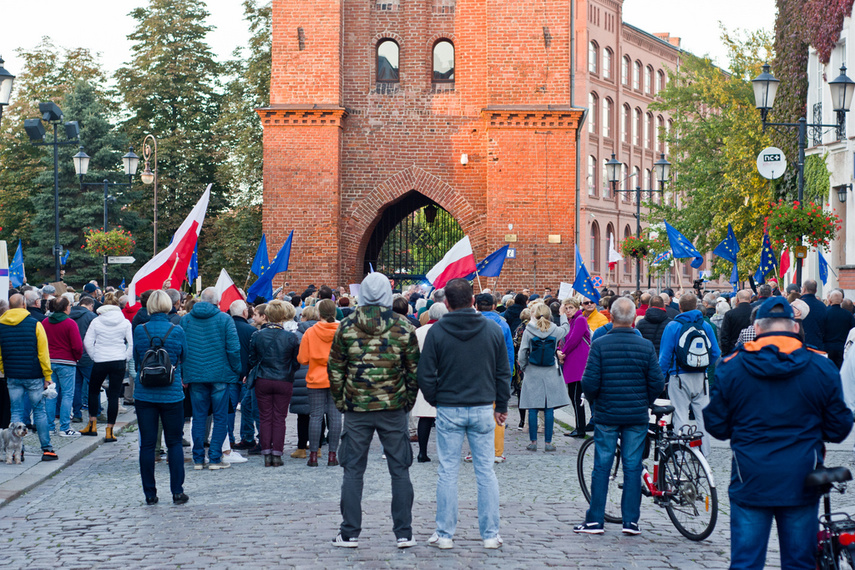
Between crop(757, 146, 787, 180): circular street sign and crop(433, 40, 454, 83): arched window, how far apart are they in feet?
36.6

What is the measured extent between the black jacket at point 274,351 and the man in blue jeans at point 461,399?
402 centimetres

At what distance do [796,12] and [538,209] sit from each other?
9276mm

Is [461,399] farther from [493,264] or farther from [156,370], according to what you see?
[493,264]

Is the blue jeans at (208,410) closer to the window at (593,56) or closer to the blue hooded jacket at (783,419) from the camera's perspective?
the blue hooded jacket at (783,419)

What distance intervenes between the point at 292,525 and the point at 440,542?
1346 mm

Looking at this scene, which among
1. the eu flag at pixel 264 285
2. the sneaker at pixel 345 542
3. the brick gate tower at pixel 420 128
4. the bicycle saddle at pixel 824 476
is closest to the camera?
the bicycle saddle at pixel 824 476

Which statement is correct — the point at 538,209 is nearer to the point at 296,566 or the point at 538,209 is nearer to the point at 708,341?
the point at 708,341

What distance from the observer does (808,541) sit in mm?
4758

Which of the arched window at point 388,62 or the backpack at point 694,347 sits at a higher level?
the arched window at point 388,62

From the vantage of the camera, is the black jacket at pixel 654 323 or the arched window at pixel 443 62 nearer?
the black jacket at pixel 654 323

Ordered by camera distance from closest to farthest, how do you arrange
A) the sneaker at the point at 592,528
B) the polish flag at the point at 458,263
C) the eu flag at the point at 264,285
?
1. the sneaker at the point at 592,528
2. the eu flag at the point at 264,285
3. the polish flag at the point at 458,263

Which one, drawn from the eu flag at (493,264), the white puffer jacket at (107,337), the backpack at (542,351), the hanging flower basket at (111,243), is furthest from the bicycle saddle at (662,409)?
the hanging flower basket at (111,243)

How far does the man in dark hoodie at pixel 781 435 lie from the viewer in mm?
4754

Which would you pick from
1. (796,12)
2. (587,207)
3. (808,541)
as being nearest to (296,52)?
(796,12)
